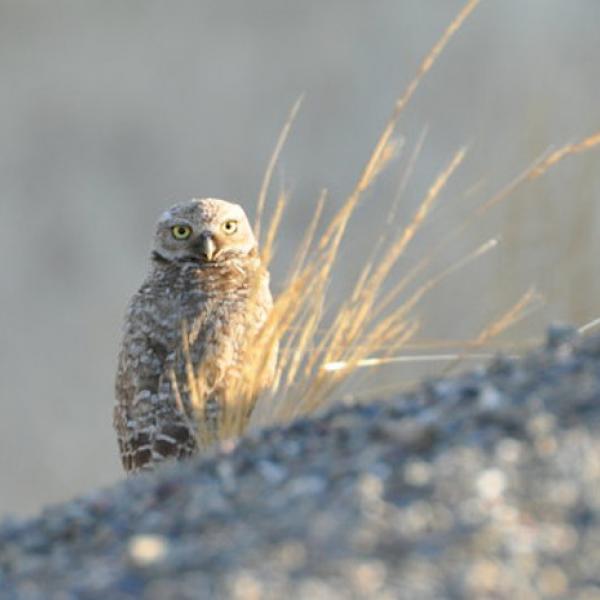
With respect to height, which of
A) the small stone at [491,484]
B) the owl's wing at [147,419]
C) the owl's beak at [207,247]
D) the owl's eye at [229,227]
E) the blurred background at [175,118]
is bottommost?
the small stone at [491,484]

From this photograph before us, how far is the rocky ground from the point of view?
12.3 feet

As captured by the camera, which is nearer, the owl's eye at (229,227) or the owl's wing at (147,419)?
the owl's wing at (147,419)

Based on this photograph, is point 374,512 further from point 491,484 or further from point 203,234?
point 203,234

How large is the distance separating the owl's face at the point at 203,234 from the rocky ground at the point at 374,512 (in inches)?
126

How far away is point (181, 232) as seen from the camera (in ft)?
26.9

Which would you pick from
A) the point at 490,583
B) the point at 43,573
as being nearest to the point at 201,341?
the point at 43,573

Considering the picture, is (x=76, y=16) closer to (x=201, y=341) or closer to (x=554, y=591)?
(x=201, y=341)

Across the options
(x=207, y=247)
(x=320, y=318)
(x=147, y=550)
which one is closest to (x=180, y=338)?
(x=207, y=247)

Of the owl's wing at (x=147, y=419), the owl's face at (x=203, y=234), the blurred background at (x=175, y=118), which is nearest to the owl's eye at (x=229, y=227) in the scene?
the owl's face at (x=203, y=234)

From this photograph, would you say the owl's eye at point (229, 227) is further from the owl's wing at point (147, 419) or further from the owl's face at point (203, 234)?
the owl's wing at point (147, 419)

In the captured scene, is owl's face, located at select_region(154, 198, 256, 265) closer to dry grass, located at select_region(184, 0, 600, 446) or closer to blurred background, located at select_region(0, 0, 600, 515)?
dry grass, located at select_region(184, 0, 600, 446)

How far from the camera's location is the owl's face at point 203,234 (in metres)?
8.05

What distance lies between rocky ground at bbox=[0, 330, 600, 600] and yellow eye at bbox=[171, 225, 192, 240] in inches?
131

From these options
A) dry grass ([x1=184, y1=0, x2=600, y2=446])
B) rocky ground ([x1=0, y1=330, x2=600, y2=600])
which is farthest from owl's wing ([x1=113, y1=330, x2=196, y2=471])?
rocky ground ([x1=0, y1=330, x2=600, y2=600])
